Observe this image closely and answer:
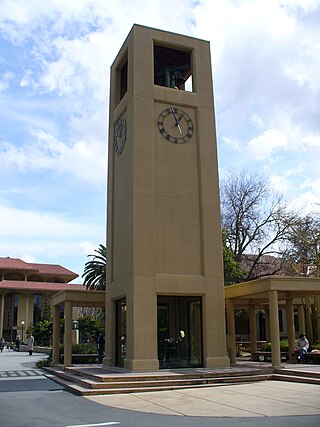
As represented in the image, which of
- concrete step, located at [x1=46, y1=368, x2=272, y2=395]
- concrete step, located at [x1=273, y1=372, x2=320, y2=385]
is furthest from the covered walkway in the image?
concrete step, located at [x1=46, y1=368, x2=272, y2=395]

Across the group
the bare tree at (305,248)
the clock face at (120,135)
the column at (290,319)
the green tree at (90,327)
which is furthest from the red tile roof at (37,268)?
the column at (290,319)

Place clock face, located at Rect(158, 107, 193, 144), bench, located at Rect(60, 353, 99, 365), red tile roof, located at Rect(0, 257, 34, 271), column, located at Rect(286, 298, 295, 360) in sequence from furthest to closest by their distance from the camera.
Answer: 1. red tile roof, located at Rect(0, 257, 34, 271)
2. bench, located at Rect(60, 353, 99, 365)
3. column, located at Rect(286, 298, 295, 360)
4. clock face, located at Rect(158, 107, 193, 144)

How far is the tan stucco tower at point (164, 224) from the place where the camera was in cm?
2075

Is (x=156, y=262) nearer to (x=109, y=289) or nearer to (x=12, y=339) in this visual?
(x=109, y=289)

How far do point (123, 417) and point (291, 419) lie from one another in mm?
3611

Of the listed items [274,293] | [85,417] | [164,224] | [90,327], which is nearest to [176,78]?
[164,224]

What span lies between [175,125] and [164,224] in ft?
15.2

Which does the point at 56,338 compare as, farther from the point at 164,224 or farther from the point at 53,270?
the point at 53,270

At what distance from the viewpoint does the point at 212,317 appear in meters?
21.4

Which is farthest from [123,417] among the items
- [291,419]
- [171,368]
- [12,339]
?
[12,339]

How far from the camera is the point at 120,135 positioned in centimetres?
2436

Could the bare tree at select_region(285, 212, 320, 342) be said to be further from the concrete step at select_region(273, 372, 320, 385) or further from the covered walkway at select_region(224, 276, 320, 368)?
the concrete step at select_region(273, 372, 320, 385)

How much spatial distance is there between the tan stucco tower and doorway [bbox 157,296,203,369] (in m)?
0.04

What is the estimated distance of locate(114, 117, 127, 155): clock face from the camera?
77.9 feet
